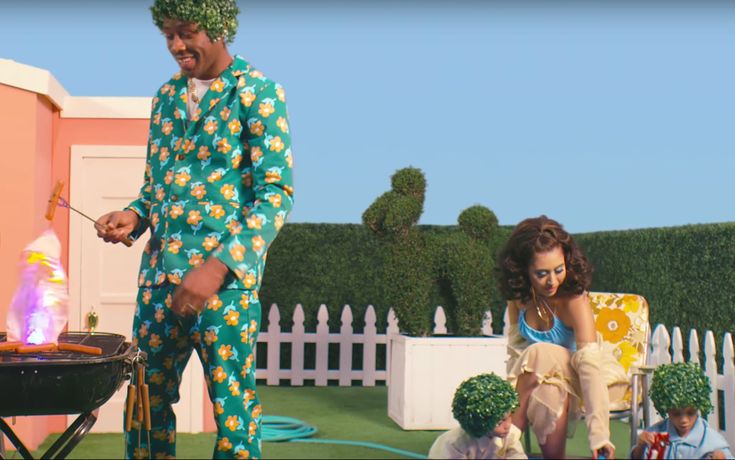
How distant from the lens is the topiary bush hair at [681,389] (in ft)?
11.7

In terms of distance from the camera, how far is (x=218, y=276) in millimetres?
2404

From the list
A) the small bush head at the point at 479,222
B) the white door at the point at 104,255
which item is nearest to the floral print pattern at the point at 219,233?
the white door at the point at 104,255

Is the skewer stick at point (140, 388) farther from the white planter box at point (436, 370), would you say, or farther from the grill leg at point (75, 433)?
the white planter box at point (436, 370)

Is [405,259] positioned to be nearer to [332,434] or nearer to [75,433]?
[332,434]

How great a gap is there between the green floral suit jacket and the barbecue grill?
27 centimetres

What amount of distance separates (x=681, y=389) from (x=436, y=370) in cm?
326

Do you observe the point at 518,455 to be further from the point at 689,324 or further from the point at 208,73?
the point at 689,324

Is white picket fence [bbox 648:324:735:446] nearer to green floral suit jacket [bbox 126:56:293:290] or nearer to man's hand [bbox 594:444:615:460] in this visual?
man's hand [bbox 594:444:615:460]

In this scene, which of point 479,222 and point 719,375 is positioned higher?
point 479,222

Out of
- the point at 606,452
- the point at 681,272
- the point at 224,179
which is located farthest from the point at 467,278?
the point at 224,179

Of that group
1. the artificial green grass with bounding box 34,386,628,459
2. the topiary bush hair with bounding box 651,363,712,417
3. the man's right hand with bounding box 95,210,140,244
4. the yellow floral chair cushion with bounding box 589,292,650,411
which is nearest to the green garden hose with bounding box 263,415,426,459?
the artificial green grass with bounding box 34,386,628,459

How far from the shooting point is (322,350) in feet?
30.3

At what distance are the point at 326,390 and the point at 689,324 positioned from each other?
3442 millimetres

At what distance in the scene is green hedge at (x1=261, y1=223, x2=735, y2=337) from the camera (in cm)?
701
